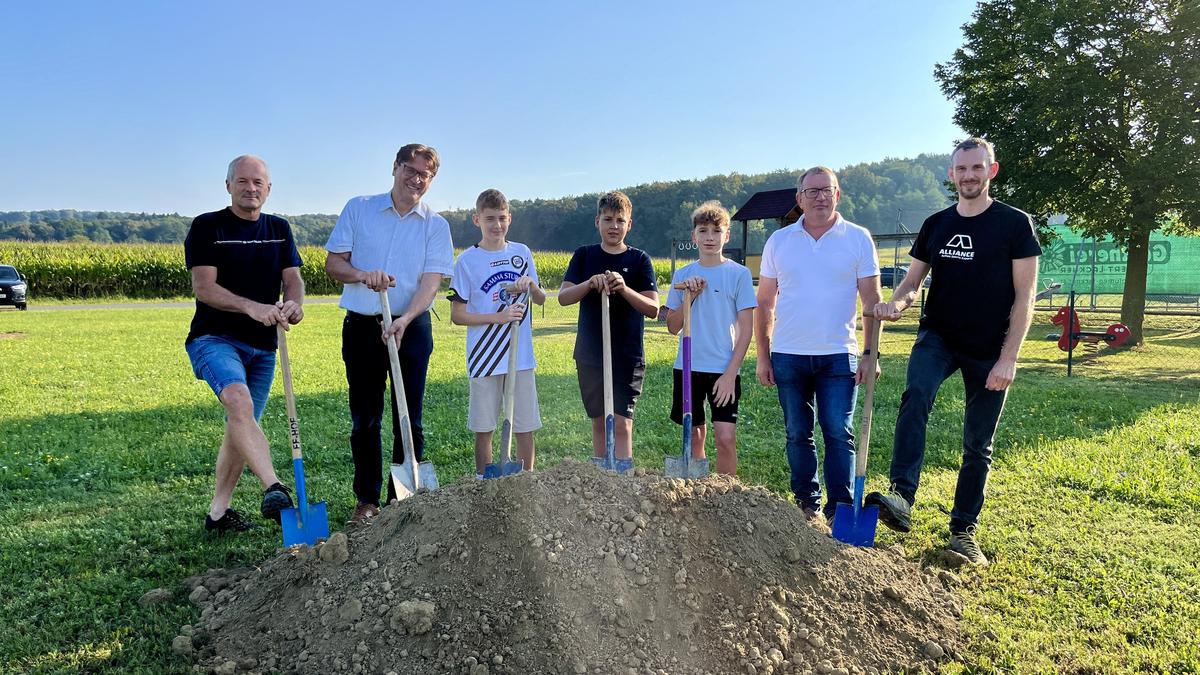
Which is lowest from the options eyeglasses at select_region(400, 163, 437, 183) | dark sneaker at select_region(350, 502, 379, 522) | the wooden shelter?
dark sneaker at select_region(350, 502, 379, 522)

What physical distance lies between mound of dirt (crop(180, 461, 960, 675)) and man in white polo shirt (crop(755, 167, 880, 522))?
0.54 m

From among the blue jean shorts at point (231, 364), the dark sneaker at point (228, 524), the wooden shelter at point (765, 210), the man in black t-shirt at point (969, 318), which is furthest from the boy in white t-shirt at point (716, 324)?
the wooden shelter at point (765, 210)

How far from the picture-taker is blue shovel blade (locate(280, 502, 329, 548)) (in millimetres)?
3398

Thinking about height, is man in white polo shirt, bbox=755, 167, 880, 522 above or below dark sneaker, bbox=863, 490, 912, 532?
above

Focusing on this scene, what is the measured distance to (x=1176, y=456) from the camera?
5.53 m

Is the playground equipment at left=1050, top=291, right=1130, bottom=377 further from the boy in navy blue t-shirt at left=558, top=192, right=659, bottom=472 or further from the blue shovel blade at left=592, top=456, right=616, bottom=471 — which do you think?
the blue shovel blade at left=592, top=456, right=616, bottom=471

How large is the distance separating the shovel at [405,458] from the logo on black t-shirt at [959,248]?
2.75m

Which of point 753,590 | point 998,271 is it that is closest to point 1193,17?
point 998,271

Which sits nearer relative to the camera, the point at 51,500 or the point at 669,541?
the point at 669,541

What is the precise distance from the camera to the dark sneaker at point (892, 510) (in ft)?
11.7

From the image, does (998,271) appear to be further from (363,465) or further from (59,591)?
(59,591)

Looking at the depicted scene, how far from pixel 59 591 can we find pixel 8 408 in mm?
5555

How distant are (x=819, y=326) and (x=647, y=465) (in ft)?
6.57

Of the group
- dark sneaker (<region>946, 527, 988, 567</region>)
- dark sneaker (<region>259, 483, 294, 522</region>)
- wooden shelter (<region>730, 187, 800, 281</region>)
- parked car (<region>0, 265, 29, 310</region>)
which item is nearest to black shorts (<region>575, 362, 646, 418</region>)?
dark sneaker (<region>259, 483, 294, 522</region>)
